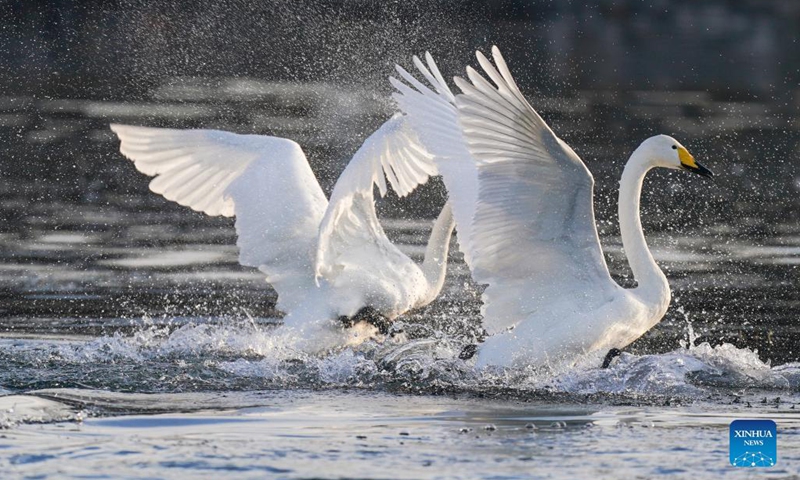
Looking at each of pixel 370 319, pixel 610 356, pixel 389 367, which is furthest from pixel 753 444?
pixel 370 319

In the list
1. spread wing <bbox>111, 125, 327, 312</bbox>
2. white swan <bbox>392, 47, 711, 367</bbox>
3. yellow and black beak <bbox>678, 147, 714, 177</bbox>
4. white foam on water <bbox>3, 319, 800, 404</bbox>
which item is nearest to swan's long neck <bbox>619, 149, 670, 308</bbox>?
white swan <bbox>392, 47, 711, 367</bbox>

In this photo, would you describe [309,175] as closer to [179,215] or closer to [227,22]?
[179,215]

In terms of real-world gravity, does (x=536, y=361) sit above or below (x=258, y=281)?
below

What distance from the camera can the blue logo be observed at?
6637mm

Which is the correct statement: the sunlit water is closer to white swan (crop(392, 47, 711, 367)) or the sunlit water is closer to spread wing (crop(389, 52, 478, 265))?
white swan (crop(392, 47, 711, 367))

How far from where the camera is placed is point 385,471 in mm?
6312

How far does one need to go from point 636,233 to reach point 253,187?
279 centimetres

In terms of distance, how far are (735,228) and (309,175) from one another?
517cm

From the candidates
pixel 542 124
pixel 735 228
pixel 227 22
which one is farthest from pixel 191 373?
pixel 227 22

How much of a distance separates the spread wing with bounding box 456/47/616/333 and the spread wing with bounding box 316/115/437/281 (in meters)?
1.02

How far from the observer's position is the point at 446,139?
9656 mm

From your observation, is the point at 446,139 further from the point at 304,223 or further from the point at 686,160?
the point at 686,160

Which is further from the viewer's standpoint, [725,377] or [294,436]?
[725,377]

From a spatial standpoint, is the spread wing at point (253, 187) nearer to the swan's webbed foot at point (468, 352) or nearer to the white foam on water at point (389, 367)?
the white foam on water at point (389, 367)
